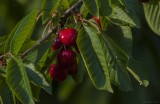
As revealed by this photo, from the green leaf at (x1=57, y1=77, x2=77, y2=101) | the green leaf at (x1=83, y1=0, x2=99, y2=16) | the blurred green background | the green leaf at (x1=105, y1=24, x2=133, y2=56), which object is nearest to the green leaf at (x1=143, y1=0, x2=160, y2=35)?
the green leaf at (x1=105, y1=24, x2=133, y2=56)

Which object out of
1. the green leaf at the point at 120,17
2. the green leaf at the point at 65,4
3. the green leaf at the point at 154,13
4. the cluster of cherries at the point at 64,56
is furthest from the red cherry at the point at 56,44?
the green leaf at the point at 154,13

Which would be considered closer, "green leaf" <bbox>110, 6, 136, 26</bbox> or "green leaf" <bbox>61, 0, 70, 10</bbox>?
"green leaf" <bbox>110, 6, 136, 26</bbox>

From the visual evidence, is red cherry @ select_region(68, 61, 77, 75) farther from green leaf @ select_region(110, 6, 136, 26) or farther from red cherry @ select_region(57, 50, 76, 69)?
green leaf @ select_region(110, 6, 136, 26)

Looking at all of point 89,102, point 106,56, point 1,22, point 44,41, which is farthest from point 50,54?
point 1,22

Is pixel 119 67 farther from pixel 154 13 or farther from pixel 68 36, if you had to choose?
pixel 154 13

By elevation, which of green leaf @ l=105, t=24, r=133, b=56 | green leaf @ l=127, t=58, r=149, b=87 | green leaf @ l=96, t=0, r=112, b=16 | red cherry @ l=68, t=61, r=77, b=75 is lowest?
green leaf @ l=127, t=58, r=149, b=87

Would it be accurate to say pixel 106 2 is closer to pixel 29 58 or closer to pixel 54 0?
pixel 54 0
